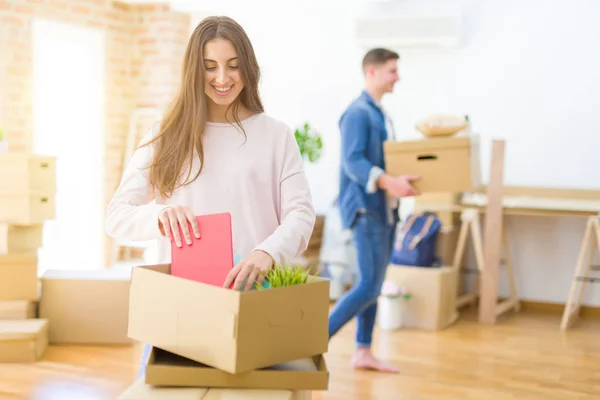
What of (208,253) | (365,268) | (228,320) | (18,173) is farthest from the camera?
(18,173)

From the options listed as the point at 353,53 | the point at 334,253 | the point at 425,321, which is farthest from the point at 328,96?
the point at 425,321

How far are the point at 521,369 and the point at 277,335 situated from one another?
113 inches

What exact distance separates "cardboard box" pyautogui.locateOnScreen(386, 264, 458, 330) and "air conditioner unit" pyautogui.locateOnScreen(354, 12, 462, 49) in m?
1.66

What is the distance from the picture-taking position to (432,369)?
12.9 ft

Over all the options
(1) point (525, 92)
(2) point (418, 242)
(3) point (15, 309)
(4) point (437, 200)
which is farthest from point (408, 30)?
(3) point (15, 309)

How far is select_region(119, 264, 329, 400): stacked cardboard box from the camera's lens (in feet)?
4.44

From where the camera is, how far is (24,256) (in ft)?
13.7

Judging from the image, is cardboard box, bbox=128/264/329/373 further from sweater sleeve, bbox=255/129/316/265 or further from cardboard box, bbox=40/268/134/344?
cardboard box, bbox=40/268/134/344

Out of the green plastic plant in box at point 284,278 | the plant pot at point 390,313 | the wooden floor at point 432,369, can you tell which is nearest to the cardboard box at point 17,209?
the wooden floor at point 432,369

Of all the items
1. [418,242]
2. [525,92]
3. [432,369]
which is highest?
[525,92]

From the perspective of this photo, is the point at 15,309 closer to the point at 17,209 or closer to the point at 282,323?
the point at 17,209

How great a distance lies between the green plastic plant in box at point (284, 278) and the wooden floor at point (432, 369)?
2034mm

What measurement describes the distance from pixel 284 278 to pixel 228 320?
0.18m

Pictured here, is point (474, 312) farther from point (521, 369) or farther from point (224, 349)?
point (224, 349)
